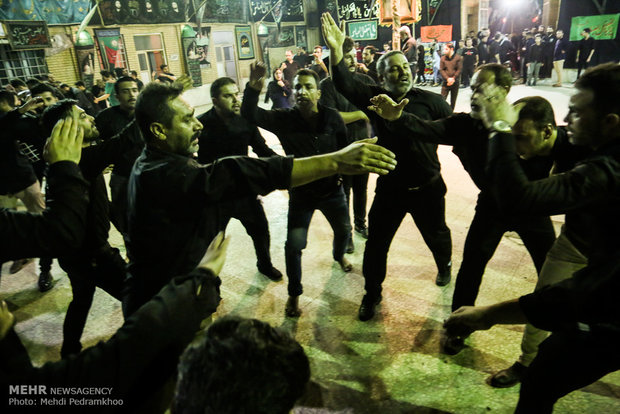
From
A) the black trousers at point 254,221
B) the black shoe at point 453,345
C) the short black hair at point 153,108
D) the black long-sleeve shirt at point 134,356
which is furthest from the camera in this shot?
the black trousers at point 254,221

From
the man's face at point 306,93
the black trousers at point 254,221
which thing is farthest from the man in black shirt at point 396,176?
the black trousers at point 254,221

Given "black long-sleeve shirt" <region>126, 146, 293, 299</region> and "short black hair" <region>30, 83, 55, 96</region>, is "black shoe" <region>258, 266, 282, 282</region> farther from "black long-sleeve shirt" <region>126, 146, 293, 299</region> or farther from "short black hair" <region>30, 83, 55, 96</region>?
"short black hair" <region>30, 83, 55, 96</region>

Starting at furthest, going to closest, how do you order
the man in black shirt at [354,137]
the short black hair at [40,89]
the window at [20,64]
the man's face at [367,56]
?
1. the window at [20,64]
2. the man's face at [367,56]
3. the short black hair at [40,89]
4. the man in black shirt at [354,137]

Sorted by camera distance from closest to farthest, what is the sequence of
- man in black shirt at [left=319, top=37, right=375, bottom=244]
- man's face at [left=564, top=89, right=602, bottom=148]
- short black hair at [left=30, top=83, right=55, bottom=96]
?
man's face at [left=564, top=89, right=602, bottom=148] → man in black shirt at [left=319, top=37, right=375, bottom=244] → short black hair at [left=30, top=83, right=55, bottom=96]

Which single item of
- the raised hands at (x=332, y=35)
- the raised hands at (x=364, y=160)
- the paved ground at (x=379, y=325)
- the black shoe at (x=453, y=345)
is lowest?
A: the paved ground at (x=379, y=325)

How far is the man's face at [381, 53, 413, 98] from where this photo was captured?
3.47 metres

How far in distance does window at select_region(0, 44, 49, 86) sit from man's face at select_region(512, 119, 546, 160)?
698 inches

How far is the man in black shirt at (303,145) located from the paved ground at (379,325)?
451 millimetres

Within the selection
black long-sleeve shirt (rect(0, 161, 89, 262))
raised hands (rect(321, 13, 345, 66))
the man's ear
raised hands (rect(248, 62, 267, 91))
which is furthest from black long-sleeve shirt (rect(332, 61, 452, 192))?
black long-sleeve shirt (rect(0, 161, 89, 262))

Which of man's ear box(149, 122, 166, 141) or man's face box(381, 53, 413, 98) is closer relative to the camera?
man's ear box(149, 122, 166, 141)

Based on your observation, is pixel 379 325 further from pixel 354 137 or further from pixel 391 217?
pixel 354 137

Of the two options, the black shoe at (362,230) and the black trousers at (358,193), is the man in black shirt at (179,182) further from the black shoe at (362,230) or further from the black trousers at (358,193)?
the black shoe at (362,230)

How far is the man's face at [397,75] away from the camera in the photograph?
11.4 feet

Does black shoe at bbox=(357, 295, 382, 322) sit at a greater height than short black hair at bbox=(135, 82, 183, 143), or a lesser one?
lesser
